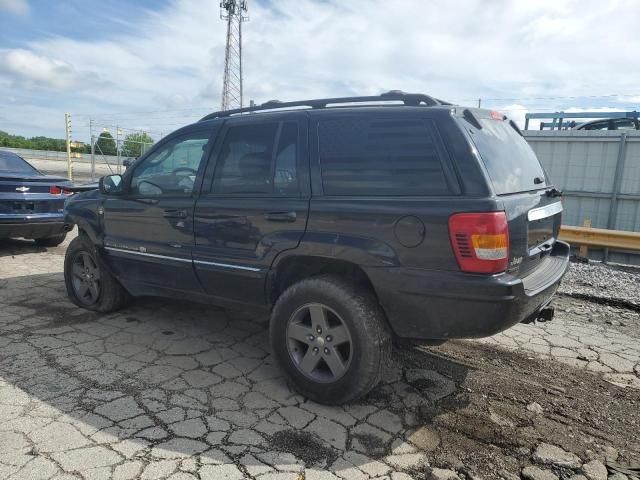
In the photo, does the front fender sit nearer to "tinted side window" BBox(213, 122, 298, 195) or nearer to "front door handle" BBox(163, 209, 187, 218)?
"front door handle" BBox(163, 209, 187, 218)

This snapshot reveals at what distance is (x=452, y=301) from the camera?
8.78 ft

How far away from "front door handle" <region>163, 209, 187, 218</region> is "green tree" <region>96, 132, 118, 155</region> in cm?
1791

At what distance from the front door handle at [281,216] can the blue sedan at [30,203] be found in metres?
5.34

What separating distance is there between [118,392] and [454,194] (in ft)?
8.14

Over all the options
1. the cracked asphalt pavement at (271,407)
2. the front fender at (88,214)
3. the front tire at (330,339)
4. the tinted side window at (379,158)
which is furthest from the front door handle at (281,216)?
the front fender at (88,214)

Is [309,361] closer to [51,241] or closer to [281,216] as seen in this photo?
[281,216]

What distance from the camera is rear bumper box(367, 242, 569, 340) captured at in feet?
8.57

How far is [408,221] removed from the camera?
2752mm

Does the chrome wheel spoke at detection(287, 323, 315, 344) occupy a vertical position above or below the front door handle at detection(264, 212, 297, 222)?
below

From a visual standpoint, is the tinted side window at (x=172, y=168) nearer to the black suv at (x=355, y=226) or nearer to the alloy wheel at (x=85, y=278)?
the black suv at (x=355, y=226)

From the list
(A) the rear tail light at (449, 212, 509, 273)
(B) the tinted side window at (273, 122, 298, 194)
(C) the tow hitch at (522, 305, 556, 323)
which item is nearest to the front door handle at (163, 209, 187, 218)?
(B) the tinted side window at (273, 122, 298, 194)

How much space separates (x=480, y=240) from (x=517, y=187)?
68cm

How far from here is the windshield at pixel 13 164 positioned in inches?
302

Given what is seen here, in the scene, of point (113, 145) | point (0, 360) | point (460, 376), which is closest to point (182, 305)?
point (0, 360)
